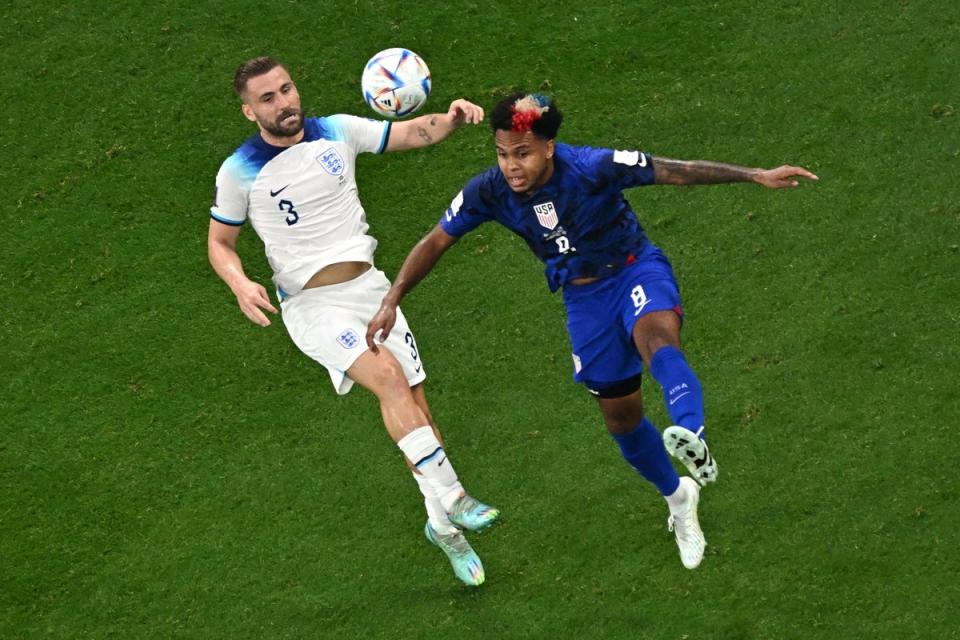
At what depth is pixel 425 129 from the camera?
9898 millimetres

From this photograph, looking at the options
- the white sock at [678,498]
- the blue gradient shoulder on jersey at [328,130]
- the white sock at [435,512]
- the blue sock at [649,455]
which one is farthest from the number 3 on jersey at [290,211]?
the white sock at [678,498]

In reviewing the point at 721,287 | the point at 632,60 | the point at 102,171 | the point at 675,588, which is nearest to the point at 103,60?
the point at 102,171

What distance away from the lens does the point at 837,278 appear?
11.2 meters

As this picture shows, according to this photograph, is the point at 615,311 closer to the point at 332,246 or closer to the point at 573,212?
the point at 573,212

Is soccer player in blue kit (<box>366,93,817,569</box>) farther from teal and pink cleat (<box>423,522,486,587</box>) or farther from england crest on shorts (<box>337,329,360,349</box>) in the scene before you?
teal and pink cleat (<box>423,522,486,587</box>)

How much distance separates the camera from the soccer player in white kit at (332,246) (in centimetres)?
953

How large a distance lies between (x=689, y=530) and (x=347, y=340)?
7.91 feet

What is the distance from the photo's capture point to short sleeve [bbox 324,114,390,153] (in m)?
10.0

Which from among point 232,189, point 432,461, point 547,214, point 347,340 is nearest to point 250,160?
point 232,189

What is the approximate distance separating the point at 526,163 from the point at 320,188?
1827 mm

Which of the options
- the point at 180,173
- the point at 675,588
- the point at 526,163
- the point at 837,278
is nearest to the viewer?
the point at 526,163

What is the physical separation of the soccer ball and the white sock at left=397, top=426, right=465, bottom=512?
209cm

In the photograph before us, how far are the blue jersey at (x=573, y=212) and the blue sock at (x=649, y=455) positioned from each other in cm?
106

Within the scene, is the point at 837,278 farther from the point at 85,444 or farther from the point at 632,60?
the point at 85,444
